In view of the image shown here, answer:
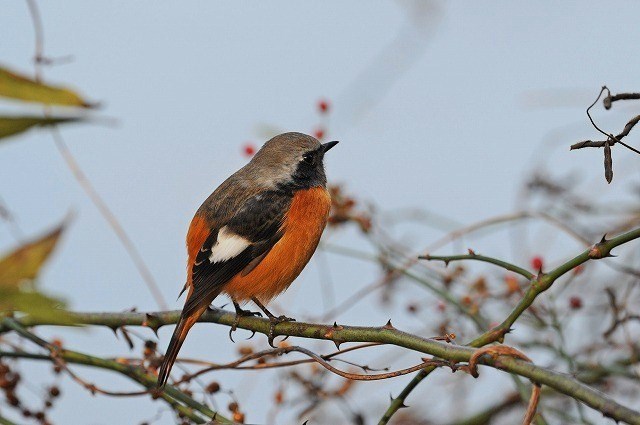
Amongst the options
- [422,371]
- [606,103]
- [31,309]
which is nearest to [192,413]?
[422,371]

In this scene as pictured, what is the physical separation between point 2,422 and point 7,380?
0.92m

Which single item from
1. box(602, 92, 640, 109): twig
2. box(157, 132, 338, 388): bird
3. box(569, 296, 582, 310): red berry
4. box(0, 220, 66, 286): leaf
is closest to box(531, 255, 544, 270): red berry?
box(569, 296, 582, 310): red berry

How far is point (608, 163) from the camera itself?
1.99 m

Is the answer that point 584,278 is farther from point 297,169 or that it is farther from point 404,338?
point 404,338

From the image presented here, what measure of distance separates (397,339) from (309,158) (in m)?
2.45

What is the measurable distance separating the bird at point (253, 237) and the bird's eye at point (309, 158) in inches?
11.3

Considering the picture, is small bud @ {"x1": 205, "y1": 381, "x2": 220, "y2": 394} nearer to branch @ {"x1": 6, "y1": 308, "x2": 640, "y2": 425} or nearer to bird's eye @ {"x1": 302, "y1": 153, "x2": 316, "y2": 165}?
branch @ {"x1": 6, "y1": 308, "x2": 640, "y2": 425}

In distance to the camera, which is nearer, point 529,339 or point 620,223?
point 529,339

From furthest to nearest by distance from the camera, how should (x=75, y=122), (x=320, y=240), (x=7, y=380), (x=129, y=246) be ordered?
(x=320, y=240) → (x=129, y=246) → (x=7, y=380) → (x=75, y=122)

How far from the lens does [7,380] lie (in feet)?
10.8

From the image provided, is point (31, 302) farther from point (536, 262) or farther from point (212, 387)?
point (536, 262)

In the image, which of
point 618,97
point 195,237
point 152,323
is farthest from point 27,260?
point 195,237

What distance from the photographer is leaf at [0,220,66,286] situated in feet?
3.28

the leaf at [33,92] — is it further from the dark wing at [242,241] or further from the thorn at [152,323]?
the dark wing at [242,241]
